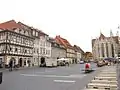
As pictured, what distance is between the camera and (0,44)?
45906mm

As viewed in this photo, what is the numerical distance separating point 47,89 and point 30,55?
146 ft

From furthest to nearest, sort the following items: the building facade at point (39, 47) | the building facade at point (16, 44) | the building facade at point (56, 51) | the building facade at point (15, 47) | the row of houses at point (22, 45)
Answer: the building facade at point (56, 51)
the building facade at point (39, 47)
the row of houses at point (22, 45)
the building facade at point (16, 44)
the building facade at point (15, 47)

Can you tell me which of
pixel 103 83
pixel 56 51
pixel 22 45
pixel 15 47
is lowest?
pixel 103 83

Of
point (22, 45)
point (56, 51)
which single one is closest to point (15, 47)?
point (22, 45)

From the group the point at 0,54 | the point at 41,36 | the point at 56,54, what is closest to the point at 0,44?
the point at 0,54

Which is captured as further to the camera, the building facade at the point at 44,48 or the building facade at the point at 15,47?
the building facade at the point at 44,48

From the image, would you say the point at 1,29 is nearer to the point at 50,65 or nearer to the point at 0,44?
the point at 0,44

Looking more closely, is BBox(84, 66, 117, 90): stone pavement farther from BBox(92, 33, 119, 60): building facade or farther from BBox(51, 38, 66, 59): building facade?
BBox(51, 38, 66, 59): building facade

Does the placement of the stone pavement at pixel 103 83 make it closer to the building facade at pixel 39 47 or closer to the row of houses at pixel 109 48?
the row of houses at pixel 109 48

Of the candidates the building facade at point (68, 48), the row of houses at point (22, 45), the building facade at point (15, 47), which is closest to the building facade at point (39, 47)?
the row of houses at point (22, 45)

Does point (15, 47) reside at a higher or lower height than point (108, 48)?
lower

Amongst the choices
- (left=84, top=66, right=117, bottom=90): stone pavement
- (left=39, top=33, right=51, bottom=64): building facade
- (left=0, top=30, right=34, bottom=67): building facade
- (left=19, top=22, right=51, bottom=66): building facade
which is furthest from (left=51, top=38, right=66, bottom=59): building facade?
(left=84, top=66, right=117, bottom=90): stone pavement

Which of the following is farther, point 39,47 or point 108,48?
point 108,48

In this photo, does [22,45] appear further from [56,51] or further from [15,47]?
[56,51]
